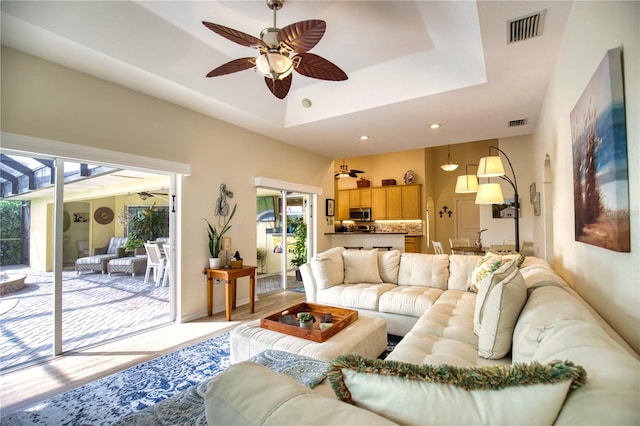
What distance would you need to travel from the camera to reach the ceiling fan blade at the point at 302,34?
6.71ft

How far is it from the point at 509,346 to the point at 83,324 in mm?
4224

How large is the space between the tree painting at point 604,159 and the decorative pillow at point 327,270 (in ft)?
8.34

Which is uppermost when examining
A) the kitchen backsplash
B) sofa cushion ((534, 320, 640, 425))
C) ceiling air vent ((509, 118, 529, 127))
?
ceiling air vent ((509, 118, 529, 127))

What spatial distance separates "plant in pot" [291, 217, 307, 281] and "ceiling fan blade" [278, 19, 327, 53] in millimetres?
4192

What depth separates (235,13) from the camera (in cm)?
276

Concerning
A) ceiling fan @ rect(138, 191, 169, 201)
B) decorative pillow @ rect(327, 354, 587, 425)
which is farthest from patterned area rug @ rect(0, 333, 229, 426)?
ceiling fan @ rect(138, 191, 169, 201)

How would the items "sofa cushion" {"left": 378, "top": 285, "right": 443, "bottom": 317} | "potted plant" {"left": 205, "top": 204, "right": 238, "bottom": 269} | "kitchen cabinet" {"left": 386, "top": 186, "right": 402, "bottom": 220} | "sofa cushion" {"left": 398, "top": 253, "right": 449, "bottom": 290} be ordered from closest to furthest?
1. "sofa cushion" {"left": 378, "top": 285, "right": 443, "bottom": 317}
2. "sofa cushion" {"left": 398, "top": 253, "right": 449, "bottom": 290}
3. "potted plant" {"left": 205, "top": 204, "right": 238, "bottom": 269}
4. "kitchen cabinet" {"left": 386, "top": 186, "right": 402, "bottom": 220}

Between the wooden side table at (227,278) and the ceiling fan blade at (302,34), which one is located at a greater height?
the ceiling fan blade at (302,34)

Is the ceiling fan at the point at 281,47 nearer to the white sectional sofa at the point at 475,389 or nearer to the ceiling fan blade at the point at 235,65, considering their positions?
the ceiling fan blade at the point at 235,65

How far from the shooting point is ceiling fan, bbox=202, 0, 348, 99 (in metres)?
2.11

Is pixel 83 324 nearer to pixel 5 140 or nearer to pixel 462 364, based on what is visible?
pixel 5 140

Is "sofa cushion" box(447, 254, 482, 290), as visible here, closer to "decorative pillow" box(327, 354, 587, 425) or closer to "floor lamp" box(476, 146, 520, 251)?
"floor lamp" box(476, 146, 520, 251)

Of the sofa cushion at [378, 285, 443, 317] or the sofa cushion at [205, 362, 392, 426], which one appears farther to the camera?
the sofa cushion at [378, 285, 443, 317]

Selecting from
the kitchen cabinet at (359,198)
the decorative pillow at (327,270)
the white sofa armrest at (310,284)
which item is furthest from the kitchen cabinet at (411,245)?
the white sofa armrest at (310,284)
